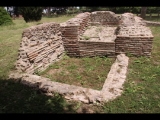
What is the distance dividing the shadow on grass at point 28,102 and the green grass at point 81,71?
117 centimetres

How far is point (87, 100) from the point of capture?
12.6 feet

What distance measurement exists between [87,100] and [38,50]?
264cm

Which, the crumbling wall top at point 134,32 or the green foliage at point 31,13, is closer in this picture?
the crumbling wall top at point 134,32

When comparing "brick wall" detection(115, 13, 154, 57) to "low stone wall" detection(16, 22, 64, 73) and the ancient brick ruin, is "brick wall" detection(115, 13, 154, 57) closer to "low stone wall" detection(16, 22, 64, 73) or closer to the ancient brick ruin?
the ancient brick ruin

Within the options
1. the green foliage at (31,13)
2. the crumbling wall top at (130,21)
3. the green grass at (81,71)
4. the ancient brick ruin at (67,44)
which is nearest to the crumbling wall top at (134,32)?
the ancient brick ruin at (67,44)

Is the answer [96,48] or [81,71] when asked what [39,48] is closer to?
[81,71]

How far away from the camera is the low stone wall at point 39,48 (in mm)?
5270

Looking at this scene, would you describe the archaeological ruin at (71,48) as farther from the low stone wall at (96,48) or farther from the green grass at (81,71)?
the green grass at (81,71)

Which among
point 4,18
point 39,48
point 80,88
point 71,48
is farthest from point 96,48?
point 4,18

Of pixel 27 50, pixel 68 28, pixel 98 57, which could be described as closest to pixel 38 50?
pixel 27 50

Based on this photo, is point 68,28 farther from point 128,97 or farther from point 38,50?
point 128,97

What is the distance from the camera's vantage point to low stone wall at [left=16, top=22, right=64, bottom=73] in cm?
527

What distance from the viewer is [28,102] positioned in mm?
3836

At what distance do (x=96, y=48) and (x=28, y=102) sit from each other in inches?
143
